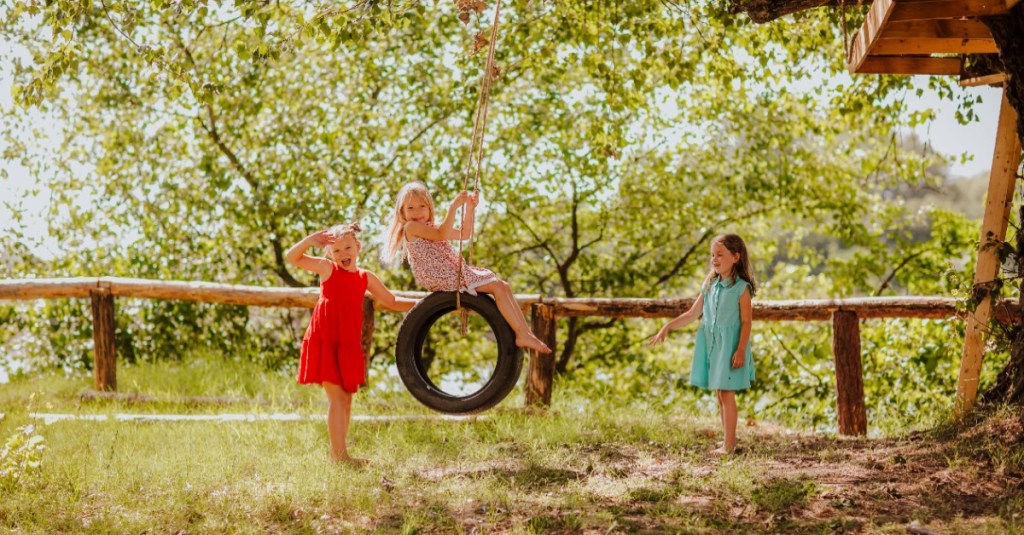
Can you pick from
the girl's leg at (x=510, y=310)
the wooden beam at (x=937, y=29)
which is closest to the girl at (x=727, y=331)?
the girl's leg at (x=510, y=310)

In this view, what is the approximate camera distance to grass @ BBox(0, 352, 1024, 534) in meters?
4.17

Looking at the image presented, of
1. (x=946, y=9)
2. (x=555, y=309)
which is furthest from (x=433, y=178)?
(x=946, y=9)

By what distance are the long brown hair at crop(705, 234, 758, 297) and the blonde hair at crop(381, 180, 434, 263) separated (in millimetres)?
1650

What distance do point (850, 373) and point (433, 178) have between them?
4.58m

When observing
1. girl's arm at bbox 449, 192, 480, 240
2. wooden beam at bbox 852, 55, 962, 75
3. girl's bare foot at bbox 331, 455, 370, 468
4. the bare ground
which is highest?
wooden beam at bbox 852, 55, 962, 75

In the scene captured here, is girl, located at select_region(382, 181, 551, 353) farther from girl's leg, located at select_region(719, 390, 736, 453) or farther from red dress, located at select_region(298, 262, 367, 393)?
girl's leg, located at select_region(719, 390, 736, 453)

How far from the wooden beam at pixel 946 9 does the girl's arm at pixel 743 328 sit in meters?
1.71

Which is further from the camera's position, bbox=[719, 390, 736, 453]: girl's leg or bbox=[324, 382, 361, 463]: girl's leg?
bbox=[719, 390, 736, 453]: girl's leg

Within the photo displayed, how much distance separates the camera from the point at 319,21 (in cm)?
541

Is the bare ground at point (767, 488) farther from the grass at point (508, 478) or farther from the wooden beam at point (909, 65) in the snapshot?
the wooden beam at point (909, 65)

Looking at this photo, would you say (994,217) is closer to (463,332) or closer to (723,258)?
(723,258)

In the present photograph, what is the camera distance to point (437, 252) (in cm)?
509

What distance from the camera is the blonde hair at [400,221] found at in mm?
5102

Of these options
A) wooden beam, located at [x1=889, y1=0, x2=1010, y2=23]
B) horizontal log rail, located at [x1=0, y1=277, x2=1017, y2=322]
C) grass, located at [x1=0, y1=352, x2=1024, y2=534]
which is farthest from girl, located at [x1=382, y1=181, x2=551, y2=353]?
wooden beam, located at [x1=889, y1=0, x2=1010, y2=23]
